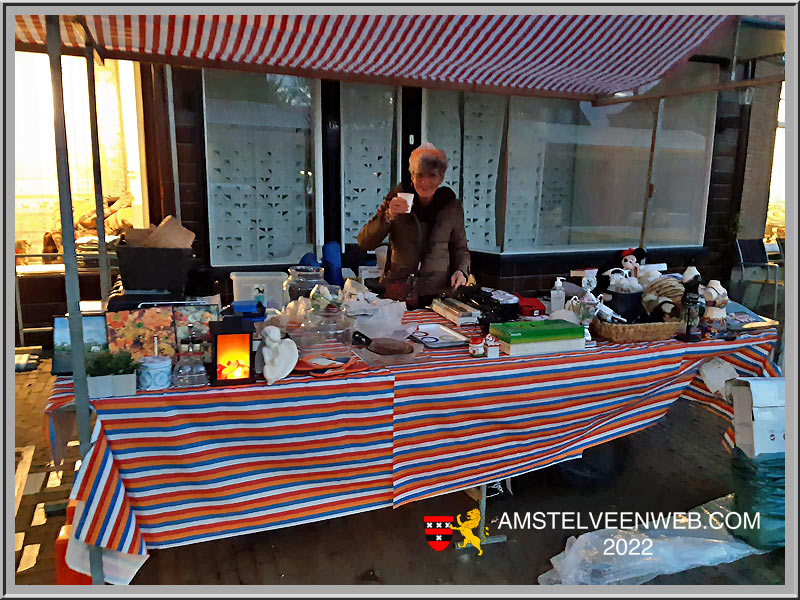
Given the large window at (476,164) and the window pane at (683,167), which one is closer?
the large window at (476,164)

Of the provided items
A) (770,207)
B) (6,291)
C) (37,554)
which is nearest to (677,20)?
(6,291)

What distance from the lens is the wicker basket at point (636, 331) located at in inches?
108

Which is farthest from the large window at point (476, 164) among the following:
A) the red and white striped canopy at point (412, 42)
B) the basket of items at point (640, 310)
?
the basket of items at point (640, 310)

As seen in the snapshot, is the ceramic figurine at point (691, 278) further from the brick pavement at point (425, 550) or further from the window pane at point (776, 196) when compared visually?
the window pane at point (776, 196)

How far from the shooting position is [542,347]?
2568 mm

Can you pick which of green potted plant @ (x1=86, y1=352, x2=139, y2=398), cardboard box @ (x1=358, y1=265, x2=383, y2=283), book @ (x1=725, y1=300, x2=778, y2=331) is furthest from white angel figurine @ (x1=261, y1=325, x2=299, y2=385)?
cardboard box @ (x1=358, y1=265, x2=383, y2=283)

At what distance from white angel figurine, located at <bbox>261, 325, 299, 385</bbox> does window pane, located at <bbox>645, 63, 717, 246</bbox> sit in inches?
261

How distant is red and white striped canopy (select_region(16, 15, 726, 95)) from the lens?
3111mm

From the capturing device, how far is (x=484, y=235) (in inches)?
271

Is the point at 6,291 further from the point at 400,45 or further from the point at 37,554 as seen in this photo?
the point at 400,45

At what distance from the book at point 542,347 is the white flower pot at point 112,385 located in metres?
1.57

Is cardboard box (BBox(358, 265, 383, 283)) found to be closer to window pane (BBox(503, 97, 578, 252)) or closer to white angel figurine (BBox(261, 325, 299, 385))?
window pane (BBox(503, 97, 578, 252))

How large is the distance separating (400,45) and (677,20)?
72.0 inches

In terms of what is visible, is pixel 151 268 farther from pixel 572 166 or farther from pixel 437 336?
pixel 572 166
